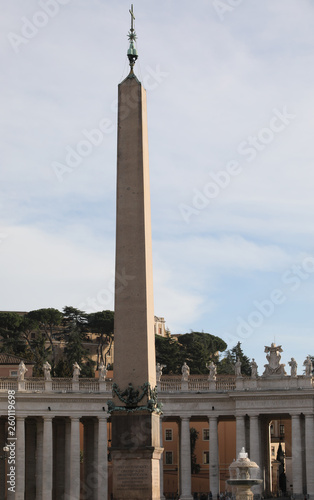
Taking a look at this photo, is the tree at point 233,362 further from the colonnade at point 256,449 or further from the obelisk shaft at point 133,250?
the obelisk shaft at point 133,250

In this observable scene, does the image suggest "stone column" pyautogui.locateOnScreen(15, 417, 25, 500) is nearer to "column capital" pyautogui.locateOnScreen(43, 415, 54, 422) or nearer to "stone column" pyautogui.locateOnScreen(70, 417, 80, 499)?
"column capital" pyautogui.locateOnScreen(43, 415, 54, 422)

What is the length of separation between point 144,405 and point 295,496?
46.1 meters

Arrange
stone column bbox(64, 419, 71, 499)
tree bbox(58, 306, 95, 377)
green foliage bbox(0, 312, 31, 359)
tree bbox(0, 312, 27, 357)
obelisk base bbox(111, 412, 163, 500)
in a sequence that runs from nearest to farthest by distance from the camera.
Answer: obelisk base bbox(111, 412, 163, 500) → stone column bbox(64, 419, 71, 499) → tree bbox(58, 306, 95, 377) → green foliage bbox(0, 312, 31, 359) → tree bbox(0, 312, 27, 357)

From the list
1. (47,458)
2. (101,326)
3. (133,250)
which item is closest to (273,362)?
(47,458)

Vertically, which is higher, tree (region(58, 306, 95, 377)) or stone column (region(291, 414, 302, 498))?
tree (region(58, 306, 95, 377))

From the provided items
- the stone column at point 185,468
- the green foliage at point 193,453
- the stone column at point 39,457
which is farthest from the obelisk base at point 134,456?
the green foliage at point 193,453

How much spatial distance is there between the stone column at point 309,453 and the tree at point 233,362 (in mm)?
40942

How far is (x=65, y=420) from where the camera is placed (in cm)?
7294

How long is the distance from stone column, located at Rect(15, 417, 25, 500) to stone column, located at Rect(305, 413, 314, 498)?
20.1m

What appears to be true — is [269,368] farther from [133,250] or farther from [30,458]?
[133,250]

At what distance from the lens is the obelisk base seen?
77.6 feet

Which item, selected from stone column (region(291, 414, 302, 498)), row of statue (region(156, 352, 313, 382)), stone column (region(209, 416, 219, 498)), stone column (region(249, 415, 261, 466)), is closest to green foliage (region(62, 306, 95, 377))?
row of statue (region(156, 352, 313, 382))

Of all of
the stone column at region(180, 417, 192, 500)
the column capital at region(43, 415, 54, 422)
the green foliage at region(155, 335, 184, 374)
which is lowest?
the stone column at region(180, 417, 192, 500)

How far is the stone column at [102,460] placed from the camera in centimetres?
6781
